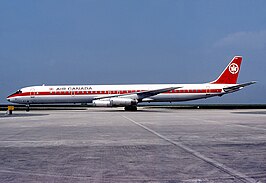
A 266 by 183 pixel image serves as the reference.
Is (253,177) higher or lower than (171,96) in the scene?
lower

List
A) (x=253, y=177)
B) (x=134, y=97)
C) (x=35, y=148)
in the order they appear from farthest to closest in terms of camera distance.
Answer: (x=134, y=97), (x=35, y=148), (x=253, y=177)

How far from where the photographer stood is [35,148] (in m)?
8.51

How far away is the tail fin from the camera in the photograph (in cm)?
4169

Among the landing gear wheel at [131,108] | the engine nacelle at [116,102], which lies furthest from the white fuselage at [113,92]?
the engine nacelle at [116,102]

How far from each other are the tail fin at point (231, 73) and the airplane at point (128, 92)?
15 cm

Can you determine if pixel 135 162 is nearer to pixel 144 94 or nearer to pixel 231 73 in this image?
pixel 144 94

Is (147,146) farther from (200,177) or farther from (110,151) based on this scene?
(200,177)

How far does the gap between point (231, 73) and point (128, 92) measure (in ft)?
49.2

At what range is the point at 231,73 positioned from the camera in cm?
4244

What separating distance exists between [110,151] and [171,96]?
31.9 meters

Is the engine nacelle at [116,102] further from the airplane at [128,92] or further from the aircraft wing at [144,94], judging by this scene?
the aircraft wing at [144,94]

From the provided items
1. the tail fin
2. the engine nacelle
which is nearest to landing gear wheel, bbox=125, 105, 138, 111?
the engine nacelle

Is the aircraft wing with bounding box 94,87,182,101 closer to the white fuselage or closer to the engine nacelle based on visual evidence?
the white fuselage

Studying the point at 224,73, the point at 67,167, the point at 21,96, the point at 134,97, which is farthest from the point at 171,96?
the point at 67,167
